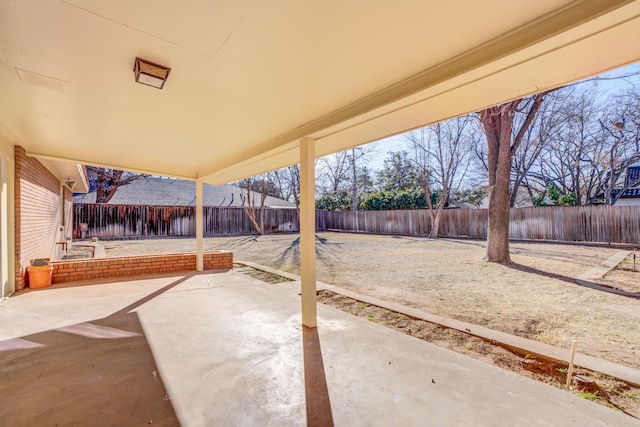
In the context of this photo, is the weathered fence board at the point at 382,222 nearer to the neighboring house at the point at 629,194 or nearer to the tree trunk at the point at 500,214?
the tree trunk at the point at 500,214

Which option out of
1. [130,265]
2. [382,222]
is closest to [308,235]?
[130,265]

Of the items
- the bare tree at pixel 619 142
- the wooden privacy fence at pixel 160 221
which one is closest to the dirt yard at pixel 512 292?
the bare tree at pixel 619 142

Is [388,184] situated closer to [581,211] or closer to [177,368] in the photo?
[581,211]

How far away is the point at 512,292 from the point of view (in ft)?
16.4

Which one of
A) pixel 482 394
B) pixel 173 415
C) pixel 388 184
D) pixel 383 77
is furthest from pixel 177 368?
pixel 388 184

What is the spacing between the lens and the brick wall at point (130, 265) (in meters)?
5.54

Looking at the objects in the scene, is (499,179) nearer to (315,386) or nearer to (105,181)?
(315,386)

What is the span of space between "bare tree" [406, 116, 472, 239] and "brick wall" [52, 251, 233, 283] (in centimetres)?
1442

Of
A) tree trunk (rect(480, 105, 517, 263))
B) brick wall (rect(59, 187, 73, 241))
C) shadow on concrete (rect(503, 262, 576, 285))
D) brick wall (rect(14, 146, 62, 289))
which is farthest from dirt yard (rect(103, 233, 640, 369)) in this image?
brick wall (rect(59, 187, 73, 241))

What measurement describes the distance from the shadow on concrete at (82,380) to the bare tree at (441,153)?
1747 cm

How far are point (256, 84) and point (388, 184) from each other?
24199 millimetres

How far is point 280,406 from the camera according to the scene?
1.97 metres

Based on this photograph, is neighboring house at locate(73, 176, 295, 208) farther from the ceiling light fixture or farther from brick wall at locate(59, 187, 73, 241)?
the ceiling light fixture

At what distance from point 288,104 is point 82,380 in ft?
9.44
